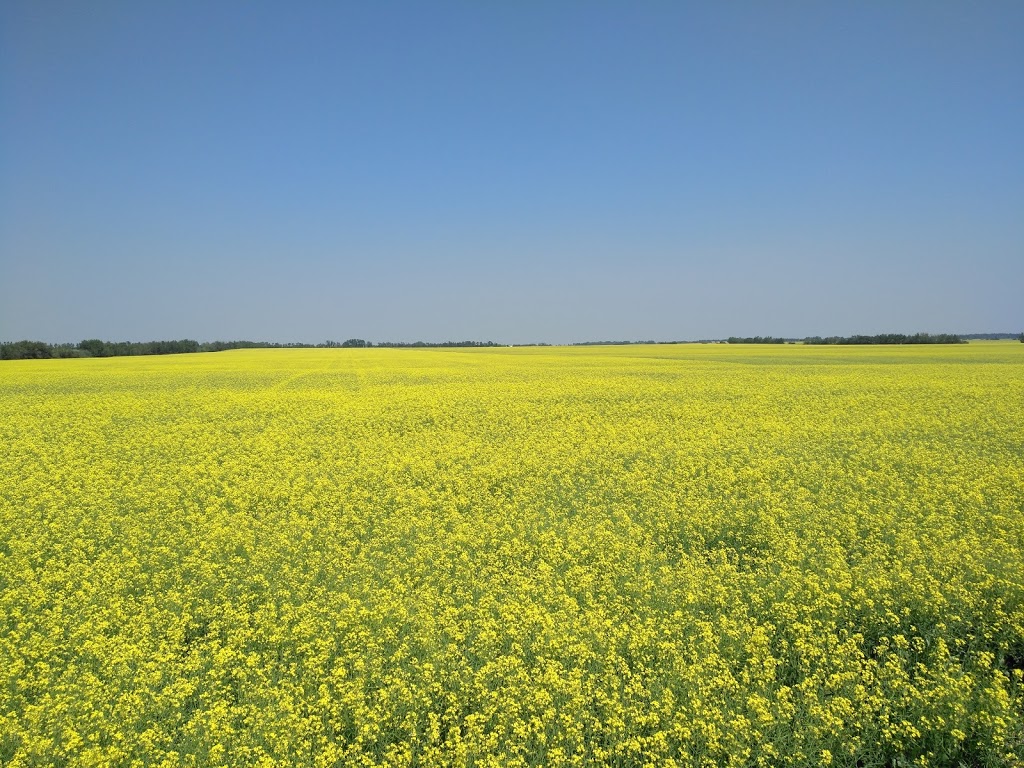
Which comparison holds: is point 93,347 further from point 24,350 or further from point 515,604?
point 515,604

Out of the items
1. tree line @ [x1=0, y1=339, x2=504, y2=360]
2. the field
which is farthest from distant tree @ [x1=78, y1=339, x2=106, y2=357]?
the field

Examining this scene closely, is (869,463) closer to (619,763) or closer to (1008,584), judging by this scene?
(1008,584)

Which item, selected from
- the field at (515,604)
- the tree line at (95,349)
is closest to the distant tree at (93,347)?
the tree line at (95,349)

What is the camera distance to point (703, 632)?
188 inches

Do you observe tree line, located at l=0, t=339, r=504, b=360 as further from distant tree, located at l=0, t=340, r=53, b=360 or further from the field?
the field

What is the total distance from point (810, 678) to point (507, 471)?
6.41 meters

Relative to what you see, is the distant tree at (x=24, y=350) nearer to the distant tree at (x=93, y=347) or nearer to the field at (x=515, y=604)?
the distant tree at (x=93, y=347)

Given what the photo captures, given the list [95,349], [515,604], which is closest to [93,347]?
[95,349]

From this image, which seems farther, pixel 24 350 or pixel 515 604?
pixel 24 350

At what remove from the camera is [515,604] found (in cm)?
519

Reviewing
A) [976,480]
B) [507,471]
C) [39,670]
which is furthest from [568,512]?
[976,480]

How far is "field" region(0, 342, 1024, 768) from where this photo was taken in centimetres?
375

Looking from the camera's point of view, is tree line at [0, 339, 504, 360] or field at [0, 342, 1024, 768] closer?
field at [0, 342, 1024, 768]

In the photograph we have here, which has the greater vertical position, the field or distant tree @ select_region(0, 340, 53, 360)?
distant tree @ select_region(0, 340, 53, 360)
